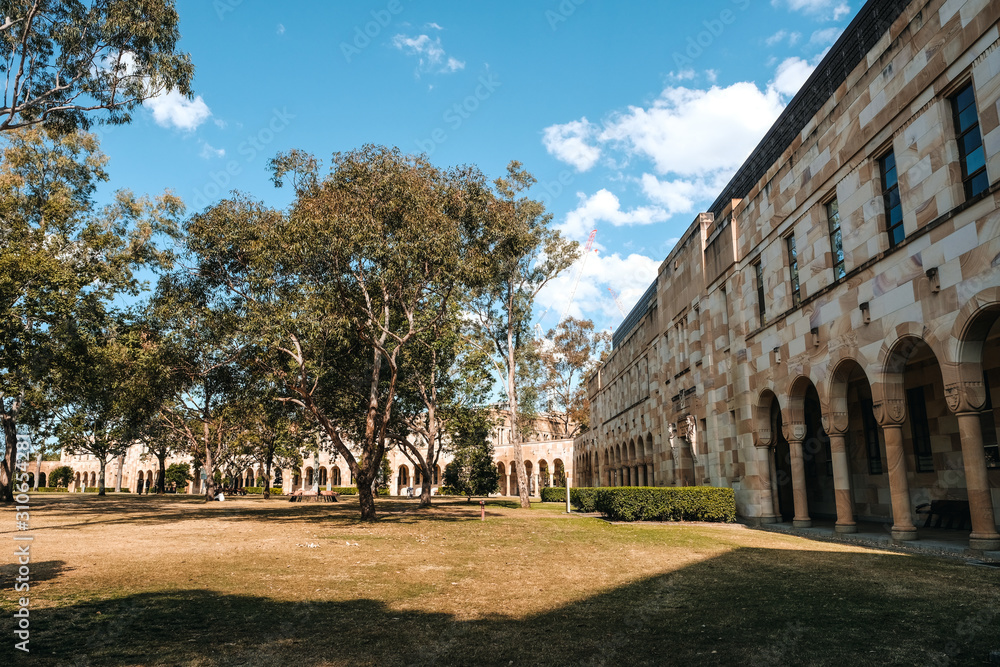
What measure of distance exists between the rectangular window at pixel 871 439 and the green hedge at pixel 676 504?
454cm

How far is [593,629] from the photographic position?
6.62m

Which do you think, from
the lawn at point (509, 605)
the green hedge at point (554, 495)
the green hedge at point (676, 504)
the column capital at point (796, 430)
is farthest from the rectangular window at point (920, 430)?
the green hedge at point (554, 495)

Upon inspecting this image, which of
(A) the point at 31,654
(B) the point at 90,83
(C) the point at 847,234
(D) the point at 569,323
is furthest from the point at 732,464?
(D) the point at 569,323

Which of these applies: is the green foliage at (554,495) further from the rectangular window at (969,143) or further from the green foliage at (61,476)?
the green foliage at (61,476)

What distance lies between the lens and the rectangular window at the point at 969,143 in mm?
11375

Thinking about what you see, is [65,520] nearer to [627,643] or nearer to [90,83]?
[90,83]

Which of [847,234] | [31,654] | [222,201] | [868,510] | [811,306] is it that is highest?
[222,201]

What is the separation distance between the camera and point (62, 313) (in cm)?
2088

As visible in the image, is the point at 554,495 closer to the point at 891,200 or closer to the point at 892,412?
the point at 892,412

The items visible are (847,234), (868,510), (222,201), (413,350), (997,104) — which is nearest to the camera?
(997,104)

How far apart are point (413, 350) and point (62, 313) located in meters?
15.1

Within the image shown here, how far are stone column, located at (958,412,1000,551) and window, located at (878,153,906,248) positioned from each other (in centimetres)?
433

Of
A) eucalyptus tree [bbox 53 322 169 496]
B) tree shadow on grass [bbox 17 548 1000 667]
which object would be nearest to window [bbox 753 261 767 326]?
tree shadow on grass [bbox 17 548 1000 667]

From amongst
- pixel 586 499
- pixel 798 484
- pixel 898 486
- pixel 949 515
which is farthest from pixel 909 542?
pixel 586 499
